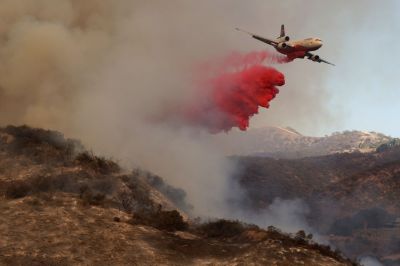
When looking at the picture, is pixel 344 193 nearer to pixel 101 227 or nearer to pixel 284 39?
pixel 284 39

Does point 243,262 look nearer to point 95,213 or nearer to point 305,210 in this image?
point 95,213

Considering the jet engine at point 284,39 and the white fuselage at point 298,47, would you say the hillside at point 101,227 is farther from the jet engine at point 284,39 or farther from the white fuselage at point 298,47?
the jet engine at point 284,39

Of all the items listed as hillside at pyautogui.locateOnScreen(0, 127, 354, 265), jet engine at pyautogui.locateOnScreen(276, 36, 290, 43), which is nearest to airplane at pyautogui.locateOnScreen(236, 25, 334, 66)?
jet engine at pyautogui.locateOnScreen(276, 36, 290, 43)

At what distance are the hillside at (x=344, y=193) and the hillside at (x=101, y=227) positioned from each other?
2658 centimetres

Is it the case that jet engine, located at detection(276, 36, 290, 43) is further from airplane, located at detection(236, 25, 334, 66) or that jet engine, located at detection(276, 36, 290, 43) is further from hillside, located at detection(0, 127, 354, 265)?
hillside, located at detection(0, 127, 354, 265)

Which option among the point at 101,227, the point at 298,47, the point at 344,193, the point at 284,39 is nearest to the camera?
the point at 101,227

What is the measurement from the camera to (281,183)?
79875mm

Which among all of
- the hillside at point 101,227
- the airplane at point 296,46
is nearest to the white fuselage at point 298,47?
the airplane at point 296,46

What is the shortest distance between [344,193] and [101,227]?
181 ft

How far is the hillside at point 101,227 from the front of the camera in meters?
18.3

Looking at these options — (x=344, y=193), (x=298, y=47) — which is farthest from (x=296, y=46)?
(x=344, y=193)

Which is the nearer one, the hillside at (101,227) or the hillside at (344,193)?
the hillside at (101,227)

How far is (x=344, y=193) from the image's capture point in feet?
227

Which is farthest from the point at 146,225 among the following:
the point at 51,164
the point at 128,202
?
the point at 51,164
